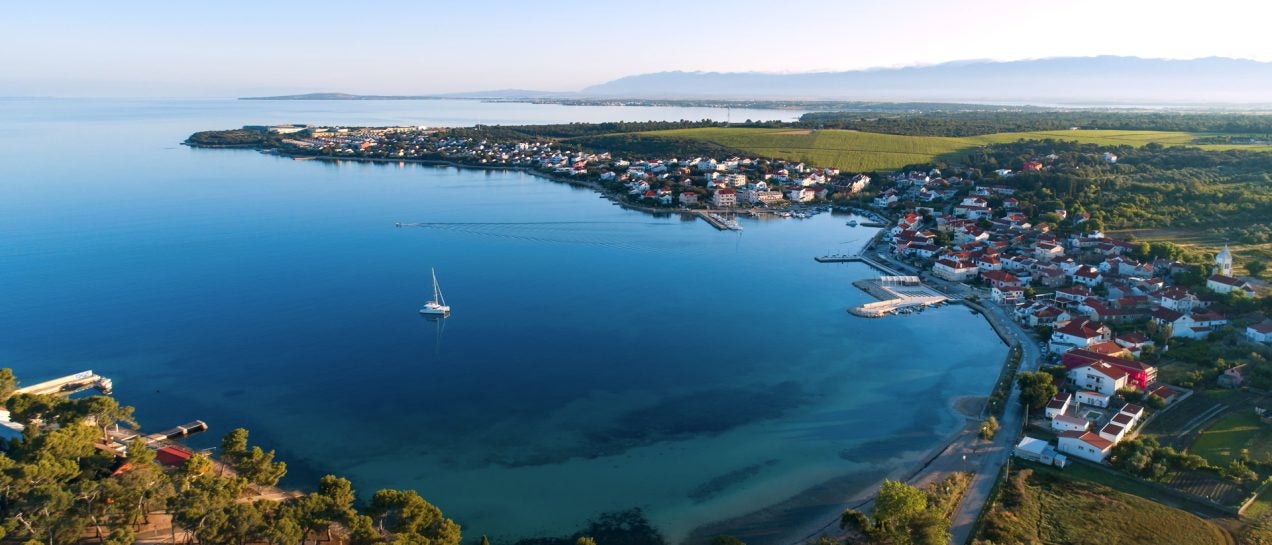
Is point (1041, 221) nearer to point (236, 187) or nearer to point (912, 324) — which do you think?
point (912, 324)

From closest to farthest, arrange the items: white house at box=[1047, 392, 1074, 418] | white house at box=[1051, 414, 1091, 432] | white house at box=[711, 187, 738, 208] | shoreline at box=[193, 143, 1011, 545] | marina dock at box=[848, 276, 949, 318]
→ shoreline at box=[193, 143, 1011, 545] → white house at box=[1051, 414, 1091, 432] → white house at box=[1047, 392, 1074, 418] → marina dock at box=[848, 276, 949, 318] → white house at box=[711, 187, 738, 208]

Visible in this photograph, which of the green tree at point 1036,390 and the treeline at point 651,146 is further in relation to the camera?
the treeline at point 651,146

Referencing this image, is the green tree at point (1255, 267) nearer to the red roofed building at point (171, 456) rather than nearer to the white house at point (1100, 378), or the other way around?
the white house at point (1100, 378)

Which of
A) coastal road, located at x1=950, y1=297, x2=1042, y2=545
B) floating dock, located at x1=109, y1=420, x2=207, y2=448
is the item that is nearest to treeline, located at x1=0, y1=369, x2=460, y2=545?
floating dock, located at x1=109, y1=420, x2=207, y2=448

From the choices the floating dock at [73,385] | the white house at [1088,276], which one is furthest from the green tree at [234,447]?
the white house at [1088,276]

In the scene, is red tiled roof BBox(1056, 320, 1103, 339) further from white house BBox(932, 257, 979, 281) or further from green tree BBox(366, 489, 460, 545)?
green tree BBox(366, 489, 460, 545)

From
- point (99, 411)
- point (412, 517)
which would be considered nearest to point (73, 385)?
point (99, 411)

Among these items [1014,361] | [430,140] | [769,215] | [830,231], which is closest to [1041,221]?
[830,231]
